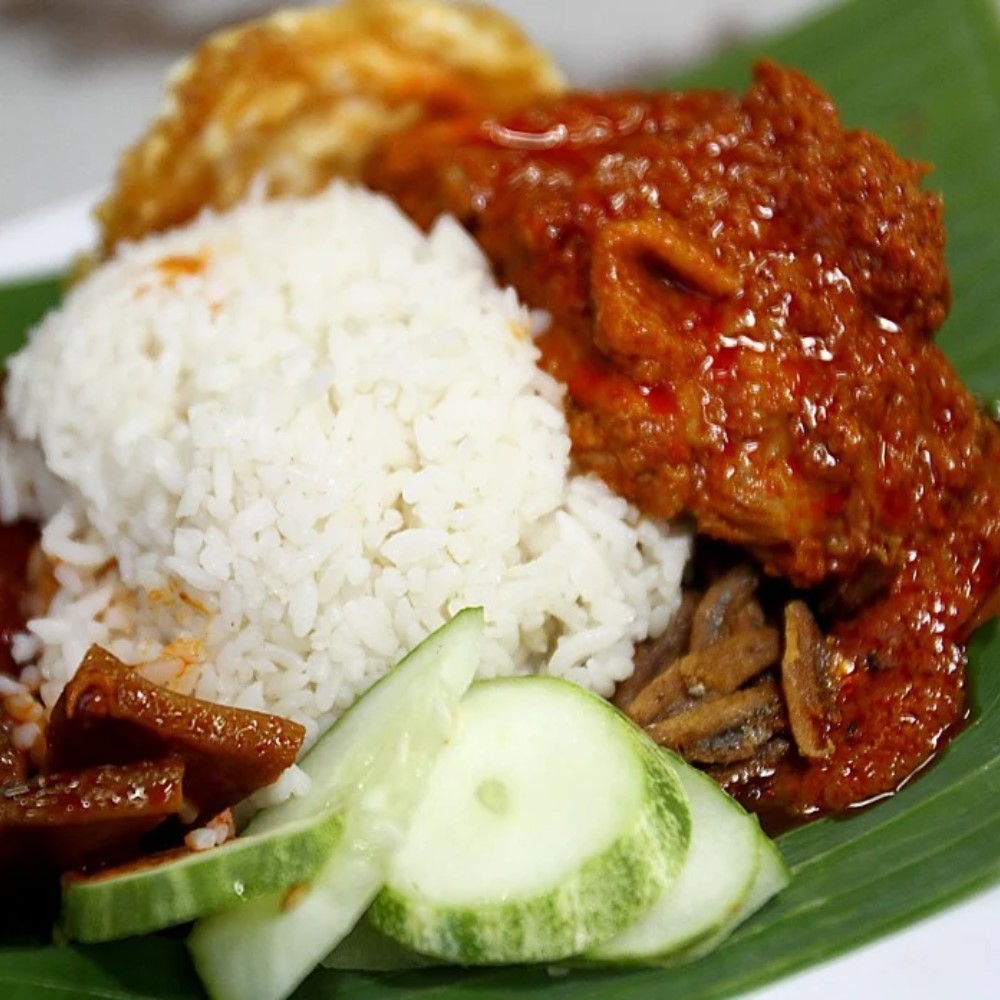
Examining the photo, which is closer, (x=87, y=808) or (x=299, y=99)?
(x=87, y=808)

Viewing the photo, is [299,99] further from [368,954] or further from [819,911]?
[819,911]

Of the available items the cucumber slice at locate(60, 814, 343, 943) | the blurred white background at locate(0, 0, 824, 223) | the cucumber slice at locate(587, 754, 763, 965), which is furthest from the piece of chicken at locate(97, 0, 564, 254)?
the cucumber slice at locate(587, 754, 763, 965)

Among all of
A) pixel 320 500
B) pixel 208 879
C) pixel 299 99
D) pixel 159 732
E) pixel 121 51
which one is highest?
pixel 299 99

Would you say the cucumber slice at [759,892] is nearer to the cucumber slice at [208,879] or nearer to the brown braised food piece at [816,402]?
the brown braised food piece at [816,402]

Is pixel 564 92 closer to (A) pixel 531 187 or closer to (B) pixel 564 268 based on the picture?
(A) pixel 531 187

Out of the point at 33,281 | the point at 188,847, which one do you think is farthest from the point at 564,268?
the point at 33,281

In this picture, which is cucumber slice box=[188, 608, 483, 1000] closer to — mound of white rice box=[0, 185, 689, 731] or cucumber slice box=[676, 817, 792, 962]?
mound of white rice box=[0, 185, 689, 731]

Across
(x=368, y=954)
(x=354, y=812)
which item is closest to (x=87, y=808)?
(x=354, y=812)
